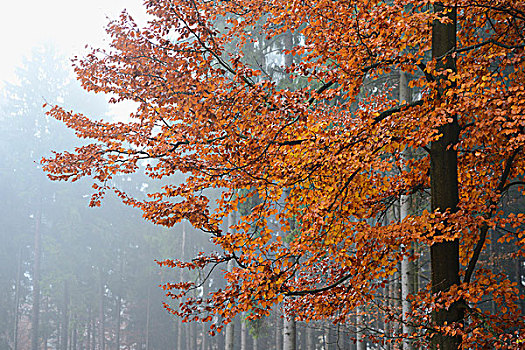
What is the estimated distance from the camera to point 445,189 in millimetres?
5242

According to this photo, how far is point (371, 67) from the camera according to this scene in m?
4.74

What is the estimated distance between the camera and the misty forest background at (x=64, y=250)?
29.5 m

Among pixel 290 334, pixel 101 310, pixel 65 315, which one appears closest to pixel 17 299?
pixel 65 315

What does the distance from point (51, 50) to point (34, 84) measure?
2492 mm

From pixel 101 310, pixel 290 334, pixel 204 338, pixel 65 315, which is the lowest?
pixel 204 338

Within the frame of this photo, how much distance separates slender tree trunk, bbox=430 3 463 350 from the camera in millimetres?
5054

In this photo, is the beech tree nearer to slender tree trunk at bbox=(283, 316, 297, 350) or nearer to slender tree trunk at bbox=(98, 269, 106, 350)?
slender tree trunk at bbox=(283, 316, 297, 350)

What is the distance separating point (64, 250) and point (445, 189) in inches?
1155

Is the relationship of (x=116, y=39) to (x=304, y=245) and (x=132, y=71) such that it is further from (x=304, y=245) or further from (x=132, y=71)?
(x=304, y=245)

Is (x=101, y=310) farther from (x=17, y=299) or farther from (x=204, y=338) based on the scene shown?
(x=204, y=338)

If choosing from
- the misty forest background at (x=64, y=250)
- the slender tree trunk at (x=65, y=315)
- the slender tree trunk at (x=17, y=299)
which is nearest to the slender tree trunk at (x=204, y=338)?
the misty forest background at (x=64, y=250)

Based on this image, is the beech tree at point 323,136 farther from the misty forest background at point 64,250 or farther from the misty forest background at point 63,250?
the misty forest background at point 63,250

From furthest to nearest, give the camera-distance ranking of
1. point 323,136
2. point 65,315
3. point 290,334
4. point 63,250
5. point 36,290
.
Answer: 1. point 63,250
2. point 65,315
3. point 36,290
4. point 290,334
5. point 323,136

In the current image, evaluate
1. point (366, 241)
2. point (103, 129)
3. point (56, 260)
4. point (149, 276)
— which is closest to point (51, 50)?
point (56, 260)
